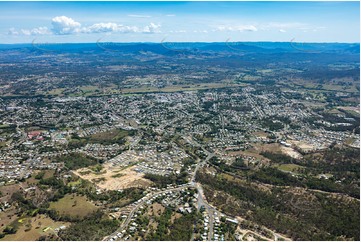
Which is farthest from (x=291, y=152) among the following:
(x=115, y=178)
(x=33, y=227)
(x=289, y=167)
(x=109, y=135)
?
(x=33, y=227)

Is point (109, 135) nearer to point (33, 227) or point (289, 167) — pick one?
point (33, 227)

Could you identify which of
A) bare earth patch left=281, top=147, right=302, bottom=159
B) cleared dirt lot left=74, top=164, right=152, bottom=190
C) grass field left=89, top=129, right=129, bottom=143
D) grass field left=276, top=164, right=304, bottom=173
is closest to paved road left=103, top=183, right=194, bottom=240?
cleared dirt lot left=74, top=164, right=152, bottom=190

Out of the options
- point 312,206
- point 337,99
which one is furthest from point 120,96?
point 312,206

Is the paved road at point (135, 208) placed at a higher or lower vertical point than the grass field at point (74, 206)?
higher

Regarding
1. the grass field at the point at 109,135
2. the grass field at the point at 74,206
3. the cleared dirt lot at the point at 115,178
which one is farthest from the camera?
the grass field at the point at 109,135

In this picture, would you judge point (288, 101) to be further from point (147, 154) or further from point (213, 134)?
point (147, 154)

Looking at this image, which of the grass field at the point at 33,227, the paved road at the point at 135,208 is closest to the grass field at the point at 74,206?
the grass field at the point at 33,227

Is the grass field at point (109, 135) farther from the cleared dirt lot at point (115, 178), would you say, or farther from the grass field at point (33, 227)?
the grass field at point (33, 227)
